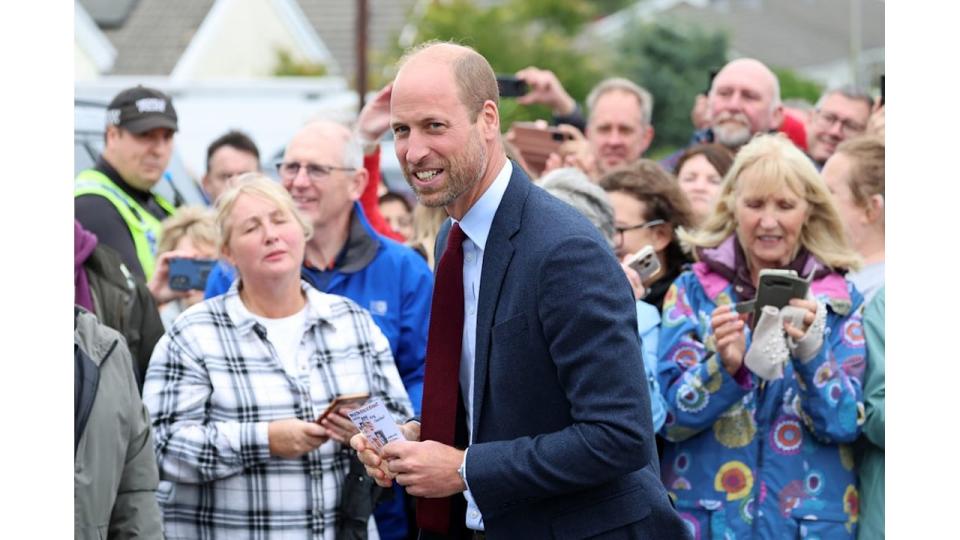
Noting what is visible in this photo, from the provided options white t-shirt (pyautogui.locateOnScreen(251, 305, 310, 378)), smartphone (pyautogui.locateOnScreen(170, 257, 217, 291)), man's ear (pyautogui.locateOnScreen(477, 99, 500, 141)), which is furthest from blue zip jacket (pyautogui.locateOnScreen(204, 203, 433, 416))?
man's ear (pyautogui.locateOnScreen(477, 99, 500, 141))

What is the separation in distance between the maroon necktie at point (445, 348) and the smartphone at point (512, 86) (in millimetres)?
3708

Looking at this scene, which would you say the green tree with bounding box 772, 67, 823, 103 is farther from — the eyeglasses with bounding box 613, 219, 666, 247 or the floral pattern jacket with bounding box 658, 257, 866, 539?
the floral pattern jacket with bounding box 658, 257, 866, 539

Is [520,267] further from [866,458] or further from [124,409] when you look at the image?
[866,458]

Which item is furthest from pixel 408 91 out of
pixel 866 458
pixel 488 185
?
pixel 866 458

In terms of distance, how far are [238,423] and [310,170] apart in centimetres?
136

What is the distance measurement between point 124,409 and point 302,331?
0.86m

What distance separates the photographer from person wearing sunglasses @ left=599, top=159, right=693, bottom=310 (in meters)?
5.87

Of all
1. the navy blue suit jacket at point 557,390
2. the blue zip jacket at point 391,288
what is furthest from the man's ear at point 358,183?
the navy blue suit jacket at point 557,390

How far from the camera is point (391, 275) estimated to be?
5695 mm

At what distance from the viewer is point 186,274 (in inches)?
254

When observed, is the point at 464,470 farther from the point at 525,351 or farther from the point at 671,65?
the point at 671,65

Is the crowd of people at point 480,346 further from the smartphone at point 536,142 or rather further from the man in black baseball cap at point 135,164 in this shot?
the smartphone at point 536,142

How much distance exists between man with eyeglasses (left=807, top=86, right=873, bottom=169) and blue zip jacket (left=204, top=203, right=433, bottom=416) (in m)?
2.90

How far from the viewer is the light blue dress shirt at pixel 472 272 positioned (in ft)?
11.8
